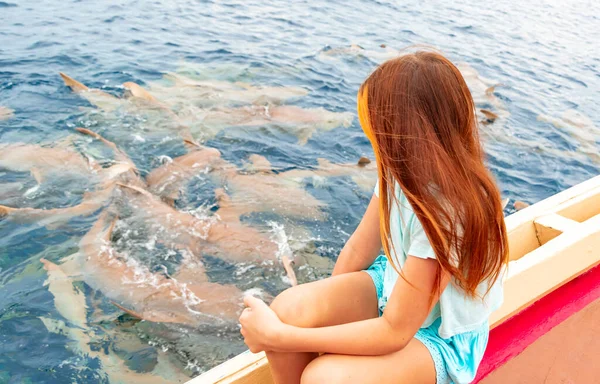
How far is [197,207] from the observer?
486cm

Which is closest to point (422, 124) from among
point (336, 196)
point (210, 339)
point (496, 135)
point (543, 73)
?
point (210, 339)

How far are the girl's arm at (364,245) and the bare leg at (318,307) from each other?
0.39 ft

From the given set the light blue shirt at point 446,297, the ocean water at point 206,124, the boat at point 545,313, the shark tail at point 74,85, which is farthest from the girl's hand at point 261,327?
the shark tail at point 74,85

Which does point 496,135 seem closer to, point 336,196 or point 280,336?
point 336,196

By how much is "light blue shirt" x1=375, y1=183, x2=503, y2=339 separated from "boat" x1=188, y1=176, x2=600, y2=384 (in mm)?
584

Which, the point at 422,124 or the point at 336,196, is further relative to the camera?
the point at 336,196

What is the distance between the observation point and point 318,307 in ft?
6.07

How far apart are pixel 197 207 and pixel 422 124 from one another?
3519 mm

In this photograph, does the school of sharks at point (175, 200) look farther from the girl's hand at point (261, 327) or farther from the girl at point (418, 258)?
the girl at point (418, 258)

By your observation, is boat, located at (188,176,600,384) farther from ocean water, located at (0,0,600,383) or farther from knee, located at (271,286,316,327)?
ocean water, located at (0,0,600,383)

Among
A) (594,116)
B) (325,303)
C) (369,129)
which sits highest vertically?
(369,129)

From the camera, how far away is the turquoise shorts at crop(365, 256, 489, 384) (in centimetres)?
179

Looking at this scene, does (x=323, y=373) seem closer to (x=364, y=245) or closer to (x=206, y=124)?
(x=364, y=245)

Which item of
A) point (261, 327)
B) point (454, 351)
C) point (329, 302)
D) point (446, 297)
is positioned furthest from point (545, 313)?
point (261, 327)
